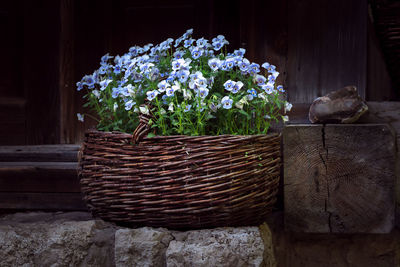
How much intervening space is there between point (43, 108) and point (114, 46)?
79cm

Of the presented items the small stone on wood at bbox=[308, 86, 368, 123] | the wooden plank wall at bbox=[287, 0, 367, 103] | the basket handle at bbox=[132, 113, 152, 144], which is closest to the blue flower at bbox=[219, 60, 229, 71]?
the basket handle at bbox=[132, 113, 152, 144]

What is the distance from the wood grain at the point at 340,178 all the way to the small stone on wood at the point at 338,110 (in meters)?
0.08

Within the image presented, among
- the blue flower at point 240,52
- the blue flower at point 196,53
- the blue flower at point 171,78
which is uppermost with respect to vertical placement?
the blue flower at point 240,52

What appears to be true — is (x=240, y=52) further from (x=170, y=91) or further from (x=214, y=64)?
(x=170, y=91)

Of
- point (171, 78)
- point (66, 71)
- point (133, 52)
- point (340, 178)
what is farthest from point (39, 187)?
point (340, 178)

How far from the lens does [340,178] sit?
172 cm

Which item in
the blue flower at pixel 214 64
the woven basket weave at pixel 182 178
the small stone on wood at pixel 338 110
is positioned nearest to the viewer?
the woven basket weave at pixel 182 178

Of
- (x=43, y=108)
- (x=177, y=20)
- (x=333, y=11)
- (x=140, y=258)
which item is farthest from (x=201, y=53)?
(x=43, y=108)

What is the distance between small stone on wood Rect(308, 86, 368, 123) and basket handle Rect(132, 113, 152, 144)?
2.57 feet

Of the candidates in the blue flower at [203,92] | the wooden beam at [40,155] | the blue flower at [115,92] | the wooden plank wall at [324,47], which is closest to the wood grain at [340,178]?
the blue flower at [203,92]

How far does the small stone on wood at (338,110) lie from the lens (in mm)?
1801

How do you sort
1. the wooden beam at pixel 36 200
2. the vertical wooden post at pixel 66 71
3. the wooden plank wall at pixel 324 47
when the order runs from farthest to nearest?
the vertical wooden post at pixel 66 71 < the wooden plank wall at pixel 324 47 < the wooden beam at pixel 36 200

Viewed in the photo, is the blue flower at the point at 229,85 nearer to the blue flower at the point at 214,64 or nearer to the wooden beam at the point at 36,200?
the blue flower at the point at 214,64

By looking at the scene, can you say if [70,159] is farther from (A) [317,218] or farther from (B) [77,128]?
(A) [317,218]
